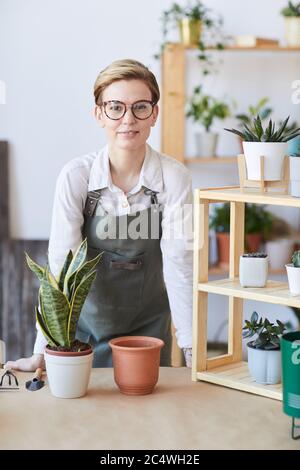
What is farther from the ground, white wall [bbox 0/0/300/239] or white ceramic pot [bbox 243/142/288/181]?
white wall [bbox 0/0/300/239]

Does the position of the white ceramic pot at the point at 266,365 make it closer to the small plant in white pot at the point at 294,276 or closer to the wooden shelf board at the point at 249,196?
the small plant in white pot at the point at 294,276

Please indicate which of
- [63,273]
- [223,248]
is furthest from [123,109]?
[223,248]

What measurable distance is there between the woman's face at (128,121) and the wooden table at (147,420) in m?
0.71

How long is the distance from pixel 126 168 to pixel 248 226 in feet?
6.92

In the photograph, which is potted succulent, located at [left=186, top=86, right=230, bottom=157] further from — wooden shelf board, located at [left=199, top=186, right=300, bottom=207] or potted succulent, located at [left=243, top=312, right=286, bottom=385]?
potted succulent, located at [left=243, top=312, right=286, bottom=385]

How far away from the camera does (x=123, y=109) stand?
249 cm

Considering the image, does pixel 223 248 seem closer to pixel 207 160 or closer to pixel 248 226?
pixel 248 226

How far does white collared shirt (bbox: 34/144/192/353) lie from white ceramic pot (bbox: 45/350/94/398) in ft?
1.43

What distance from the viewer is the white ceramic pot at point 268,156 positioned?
2168 millimetres

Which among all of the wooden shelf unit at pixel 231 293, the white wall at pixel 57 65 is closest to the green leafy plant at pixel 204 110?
the white wall at pixel 57 65

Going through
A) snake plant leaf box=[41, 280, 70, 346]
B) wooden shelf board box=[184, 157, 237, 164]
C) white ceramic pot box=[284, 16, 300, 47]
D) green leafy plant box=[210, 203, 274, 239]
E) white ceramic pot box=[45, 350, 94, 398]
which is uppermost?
white ceramic pot box=[284, 16, 300, 47]

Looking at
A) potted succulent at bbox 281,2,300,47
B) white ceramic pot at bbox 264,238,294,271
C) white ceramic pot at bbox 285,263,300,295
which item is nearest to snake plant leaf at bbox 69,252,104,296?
white ceramic pot at bbox 285,263,300,295

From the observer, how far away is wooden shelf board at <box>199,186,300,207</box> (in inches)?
81.8
